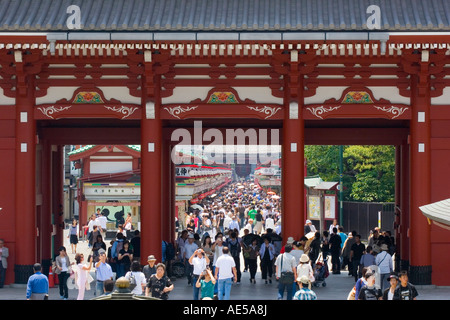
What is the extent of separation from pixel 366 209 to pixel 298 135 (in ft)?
67.5

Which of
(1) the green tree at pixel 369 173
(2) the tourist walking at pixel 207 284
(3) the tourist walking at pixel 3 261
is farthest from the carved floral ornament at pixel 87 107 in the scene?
(1) the green tree at pixel 369 173

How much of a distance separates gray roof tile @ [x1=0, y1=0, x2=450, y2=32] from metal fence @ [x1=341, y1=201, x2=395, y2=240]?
60.2 ft

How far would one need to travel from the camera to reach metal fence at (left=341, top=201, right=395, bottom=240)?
38469mm

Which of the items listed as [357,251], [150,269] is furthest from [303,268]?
[357,251]

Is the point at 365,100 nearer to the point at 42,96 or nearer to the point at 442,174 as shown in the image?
Result: the point at 442,174

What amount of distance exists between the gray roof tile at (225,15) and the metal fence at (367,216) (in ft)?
60.2

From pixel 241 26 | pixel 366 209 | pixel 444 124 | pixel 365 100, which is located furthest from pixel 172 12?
pixel 366 209

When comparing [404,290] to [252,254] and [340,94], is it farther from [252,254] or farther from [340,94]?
[252,254]

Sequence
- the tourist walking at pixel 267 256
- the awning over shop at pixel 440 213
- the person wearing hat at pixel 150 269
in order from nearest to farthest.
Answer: the awning over shop at pixel 440 213, the person wearing hat at pixel 150 269, the tourist walking at pixel 267 256

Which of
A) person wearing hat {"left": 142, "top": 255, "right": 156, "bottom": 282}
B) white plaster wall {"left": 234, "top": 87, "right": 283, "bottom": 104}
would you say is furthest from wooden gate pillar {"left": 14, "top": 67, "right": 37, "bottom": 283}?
white plaster wall {"left": 234, "top": 87, "right": 283, "bottom": 104}

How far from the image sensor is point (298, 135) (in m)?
21.0

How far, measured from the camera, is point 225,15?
20.7m

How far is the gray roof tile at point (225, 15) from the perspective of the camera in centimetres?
1989

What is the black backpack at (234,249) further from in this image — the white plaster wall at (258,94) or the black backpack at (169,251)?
the white plaster wall at (258,94)
